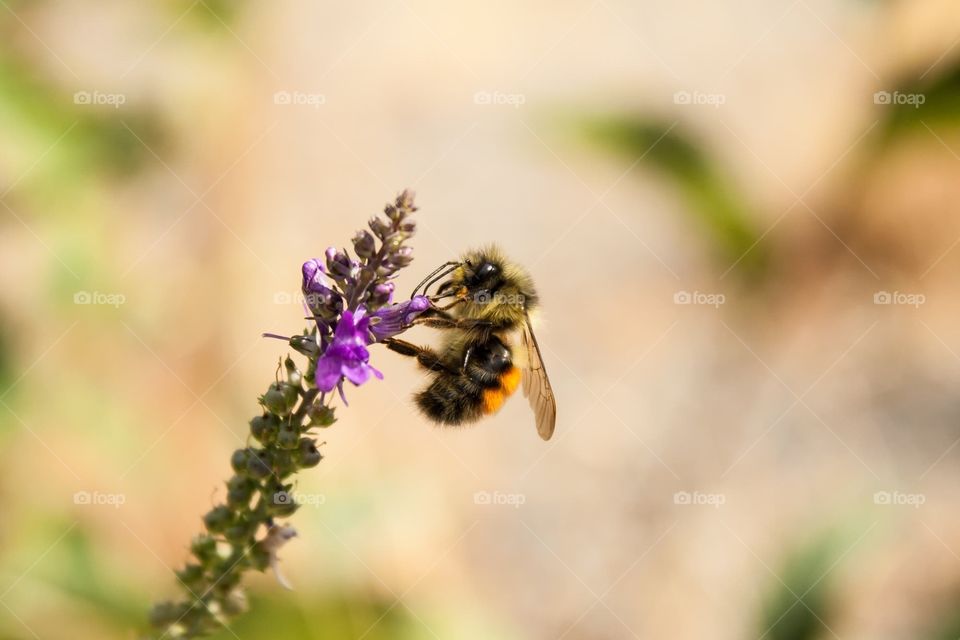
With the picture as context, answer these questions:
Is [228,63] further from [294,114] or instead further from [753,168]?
[753,168]

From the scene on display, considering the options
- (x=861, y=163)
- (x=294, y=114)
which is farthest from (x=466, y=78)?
(x=861, y=163)

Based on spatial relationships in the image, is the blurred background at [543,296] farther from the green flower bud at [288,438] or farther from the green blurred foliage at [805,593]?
the green flower bud at [288,438]

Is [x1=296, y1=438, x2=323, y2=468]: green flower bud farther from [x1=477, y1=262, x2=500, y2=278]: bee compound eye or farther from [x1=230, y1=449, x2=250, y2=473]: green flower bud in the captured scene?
[x1=477, y1=262, x2=500, y2=278]: bee compound eye

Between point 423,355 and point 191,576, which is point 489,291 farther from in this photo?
point 191,576

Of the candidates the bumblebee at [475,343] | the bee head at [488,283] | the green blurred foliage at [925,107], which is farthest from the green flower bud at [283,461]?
the green blurred foliage at [925,107]

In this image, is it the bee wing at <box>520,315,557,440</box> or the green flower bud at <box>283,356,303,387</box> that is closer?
the green flower bud at <box>283,356,303,387</box>

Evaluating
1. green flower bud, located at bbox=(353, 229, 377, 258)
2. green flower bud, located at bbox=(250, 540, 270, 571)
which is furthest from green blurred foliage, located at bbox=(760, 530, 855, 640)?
green flower bud, located at bbox=(353, 229, 377, 258)

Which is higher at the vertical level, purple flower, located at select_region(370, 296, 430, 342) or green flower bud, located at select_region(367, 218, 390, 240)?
green flower bud, located at select_region(367, 218, 390, 240)
